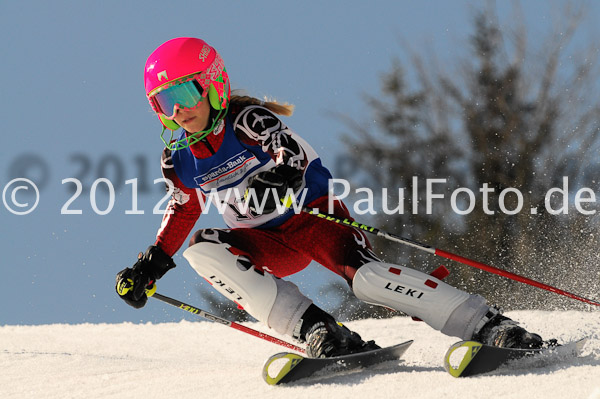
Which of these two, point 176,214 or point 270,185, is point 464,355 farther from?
point 176,214

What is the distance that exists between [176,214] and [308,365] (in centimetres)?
125

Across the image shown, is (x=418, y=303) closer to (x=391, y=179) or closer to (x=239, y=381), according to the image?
(x=239, y=381)

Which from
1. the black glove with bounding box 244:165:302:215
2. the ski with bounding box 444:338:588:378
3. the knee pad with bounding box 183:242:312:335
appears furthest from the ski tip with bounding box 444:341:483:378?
the black glove with bounding box 244:165:302:215

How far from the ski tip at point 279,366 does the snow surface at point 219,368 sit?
44 millimetres

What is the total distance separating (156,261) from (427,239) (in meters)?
9.00

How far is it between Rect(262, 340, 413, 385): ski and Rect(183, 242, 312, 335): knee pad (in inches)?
12.1

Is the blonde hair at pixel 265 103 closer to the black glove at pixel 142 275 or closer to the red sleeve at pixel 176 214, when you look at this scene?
the red sleeve at pixel 176 214

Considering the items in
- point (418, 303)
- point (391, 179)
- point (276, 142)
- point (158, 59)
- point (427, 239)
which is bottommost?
point (427, 239)

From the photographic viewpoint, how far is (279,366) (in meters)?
3.04

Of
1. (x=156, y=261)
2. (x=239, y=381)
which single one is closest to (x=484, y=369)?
(x=239, y=381)

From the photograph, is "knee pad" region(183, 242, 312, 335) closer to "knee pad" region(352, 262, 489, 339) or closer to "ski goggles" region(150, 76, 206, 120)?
"knee pad" region(352, 262, 489, 339)

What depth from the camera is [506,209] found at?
11938 millimetres

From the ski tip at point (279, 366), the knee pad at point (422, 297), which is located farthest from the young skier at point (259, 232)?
the ski tip at point (279, 366)

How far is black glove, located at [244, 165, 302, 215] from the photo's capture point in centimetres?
324
